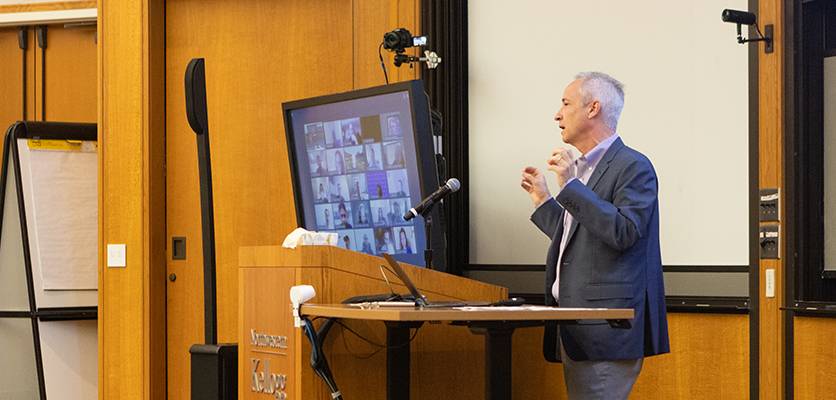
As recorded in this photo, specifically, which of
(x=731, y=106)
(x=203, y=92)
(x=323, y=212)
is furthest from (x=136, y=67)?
(x=731, y=106)

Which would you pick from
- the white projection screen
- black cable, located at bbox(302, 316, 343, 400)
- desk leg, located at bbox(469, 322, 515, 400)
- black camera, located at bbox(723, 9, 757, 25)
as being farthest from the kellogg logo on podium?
black camera, located at bbox(723, 9, 757, 25)

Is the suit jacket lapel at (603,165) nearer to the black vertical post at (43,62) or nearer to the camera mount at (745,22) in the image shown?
the camera mount at (745,22)

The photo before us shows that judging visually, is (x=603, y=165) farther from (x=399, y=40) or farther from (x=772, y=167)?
(x=399, y=40)

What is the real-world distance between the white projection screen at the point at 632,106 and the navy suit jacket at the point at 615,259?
3.44 feet

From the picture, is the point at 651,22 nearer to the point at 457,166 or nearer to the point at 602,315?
the point at 457,166

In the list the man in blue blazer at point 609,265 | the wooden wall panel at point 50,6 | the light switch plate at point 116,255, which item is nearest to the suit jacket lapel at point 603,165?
the man in blue blazer at point 609,265

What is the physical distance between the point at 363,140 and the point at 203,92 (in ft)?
2.77

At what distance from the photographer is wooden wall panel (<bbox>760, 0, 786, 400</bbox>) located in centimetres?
302

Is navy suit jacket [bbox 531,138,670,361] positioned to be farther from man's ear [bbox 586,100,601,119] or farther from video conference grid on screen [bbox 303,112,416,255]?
video conference grid on screen [bbox 303,112,416,255]

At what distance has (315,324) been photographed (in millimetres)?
2068

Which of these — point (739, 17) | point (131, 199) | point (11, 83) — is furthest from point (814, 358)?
point (11, 83)

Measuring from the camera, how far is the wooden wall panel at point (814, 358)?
2930mm

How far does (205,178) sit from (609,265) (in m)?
1.33

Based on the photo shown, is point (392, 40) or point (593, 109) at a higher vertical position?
point (392, 40)
